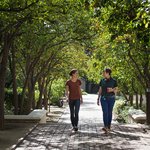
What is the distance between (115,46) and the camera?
1504 cm

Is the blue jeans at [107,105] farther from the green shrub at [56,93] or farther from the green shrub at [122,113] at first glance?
the green shrub at [56,93]

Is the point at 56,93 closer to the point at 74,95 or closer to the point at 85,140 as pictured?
the point at 74,95

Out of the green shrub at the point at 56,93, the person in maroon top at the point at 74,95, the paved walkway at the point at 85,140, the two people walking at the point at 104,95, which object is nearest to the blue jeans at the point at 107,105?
the two people walking at the point at 104,95

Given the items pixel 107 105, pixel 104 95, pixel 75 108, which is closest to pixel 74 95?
pixel 75 108

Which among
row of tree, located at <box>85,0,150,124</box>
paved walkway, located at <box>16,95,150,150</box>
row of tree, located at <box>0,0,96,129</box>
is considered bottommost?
paved walkway, located at <box>16,95,150,150</box>

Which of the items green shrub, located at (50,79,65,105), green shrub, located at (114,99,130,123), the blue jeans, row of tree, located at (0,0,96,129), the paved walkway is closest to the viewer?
the paved walkway

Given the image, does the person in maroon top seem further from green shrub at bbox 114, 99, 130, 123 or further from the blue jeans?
green shrub at bbox 114, 99, 130, 123

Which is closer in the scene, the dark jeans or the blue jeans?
the blue jeans

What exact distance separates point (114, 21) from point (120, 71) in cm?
1208

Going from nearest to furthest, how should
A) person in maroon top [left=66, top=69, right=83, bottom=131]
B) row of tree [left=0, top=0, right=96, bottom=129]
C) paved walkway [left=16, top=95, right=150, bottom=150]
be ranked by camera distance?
1. paved walkway [left=16, top=95, right=150, bottom=150]
2. row of tree [left=0, top=0, right=96, bottom=129]
3. person in maroon top [left=66, top=69, right=83, bottom=131]

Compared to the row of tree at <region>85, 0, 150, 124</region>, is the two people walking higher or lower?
lower

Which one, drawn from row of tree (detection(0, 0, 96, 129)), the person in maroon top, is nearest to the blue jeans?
the person in maroon top

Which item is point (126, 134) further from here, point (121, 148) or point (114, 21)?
point (114, 21)

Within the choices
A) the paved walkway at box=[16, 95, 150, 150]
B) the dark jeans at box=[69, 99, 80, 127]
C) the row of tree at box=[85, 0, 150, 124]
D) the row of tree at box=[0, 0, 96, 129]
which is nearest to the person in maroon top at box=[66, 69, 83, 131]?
the dark jeans at box=[69, 99, 80, 127]
